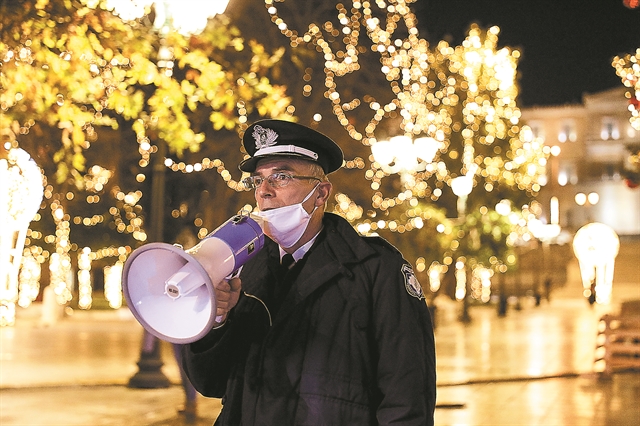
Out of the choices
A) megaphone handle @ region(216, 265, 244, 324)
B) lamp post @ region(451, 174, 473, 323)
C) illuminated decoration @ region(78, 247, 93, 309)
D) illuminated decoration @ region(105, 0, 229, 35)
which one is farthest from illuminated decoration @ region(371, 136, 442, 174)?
megaphone handle @ region(216, 265, 244, 324)

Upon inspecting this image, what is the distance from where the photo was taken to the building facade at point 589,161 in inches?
3723

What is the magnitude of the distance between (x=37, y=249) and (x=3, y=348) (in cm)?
1337

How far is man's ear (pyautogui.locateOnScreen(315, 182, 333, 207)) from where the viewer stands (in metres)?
3.71

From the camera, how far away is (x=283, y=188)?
143 inches

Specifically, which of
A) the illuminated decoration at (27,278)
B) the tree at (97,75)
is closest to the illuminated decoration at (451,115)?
the illuminated decoration at (27,278)

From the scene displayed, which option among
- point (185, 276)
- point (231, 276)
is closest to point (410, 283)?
point (231, 276)

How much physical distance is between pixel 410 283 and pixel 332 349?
364 millimetres

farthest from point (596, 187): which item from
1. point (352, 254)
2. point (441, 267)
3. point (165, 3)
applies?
point (352, 254)

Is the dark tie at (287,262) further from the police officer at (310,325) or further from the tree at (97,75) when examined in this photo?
the tree at (97,75)

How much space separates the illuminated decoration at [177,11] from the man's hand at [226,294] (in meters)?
7.06

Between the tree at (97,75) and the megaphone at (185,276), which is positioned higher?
the tree at (97,75)

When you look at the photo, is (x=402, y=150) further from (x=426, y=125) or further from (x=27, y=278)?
(x=27, y=278)

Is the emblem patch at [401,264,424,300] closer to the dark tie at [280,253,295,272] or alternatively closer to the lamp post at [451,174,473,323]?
the dark tie at [280,253,295,272]

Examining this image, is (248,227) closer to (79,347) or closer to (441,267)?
(79,347)
